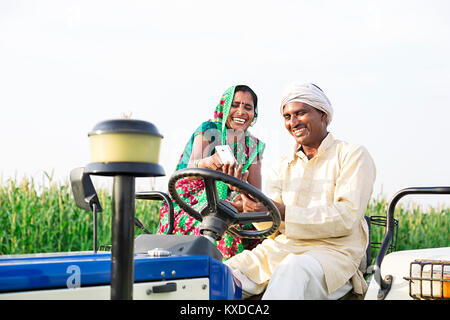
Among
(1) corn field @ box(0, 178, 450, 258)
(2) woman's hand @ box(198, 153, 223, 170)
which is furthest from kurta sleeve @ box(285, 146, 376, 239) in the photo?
(1) corn field @ box(0, 178, 450, 258)

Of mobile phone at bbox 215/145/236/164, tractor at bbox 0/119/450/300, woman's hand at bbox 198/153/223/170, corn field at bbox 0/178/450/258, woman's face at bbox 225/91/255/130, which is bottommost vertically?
corn field at bbox 0/178/450/258

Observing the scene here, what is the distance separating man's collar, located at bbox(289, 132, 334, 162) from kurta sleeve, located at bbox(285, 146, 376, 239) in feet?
0.90

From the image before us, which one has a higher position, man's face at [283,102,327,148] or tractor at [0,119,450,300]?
man's face at [283,102,327,148]

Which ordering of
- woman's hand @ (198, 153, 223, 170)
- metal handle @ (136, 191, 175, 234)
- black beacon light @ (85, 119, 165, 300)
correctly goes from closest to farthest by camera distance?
black beacon light @ (85, 119, 165, 300) → metal handle @ (136, 191, 175, 234) → woman's hand @ (198, 153, 223, 170)

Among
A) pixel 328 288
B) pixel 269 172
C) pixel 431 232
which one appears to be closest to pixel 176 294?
pixel 328 288

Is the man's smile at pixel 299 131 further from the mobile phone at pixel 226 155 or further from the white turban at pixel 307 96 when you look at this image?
the mobile phone at pixel 226 155

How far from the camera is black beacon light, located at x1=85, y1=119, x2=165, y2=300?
1.44 m

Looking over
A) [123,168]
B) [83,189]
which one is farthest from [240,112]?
[123,168]

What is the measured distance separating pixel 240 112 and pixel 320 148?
118 cm

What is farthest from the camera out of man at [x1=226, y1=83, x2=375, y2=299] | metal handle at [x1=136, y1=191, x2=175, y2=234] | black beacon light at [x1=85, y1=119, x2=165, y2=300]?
metal handle at [x1=136, y1=191, x2=175, y2=234]

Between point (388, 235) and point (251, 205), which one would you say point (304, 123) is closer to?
point (251, 205)

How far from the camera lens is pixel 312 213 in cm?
279

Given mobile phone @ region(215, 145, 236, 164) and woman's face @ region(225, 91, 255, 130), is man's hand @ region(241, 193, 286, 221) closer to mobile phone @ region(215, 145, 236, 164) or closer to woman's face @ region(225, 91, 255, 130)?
mobile phone @ region(215, 145, 236, 164)

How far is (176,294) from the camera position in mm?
2100
